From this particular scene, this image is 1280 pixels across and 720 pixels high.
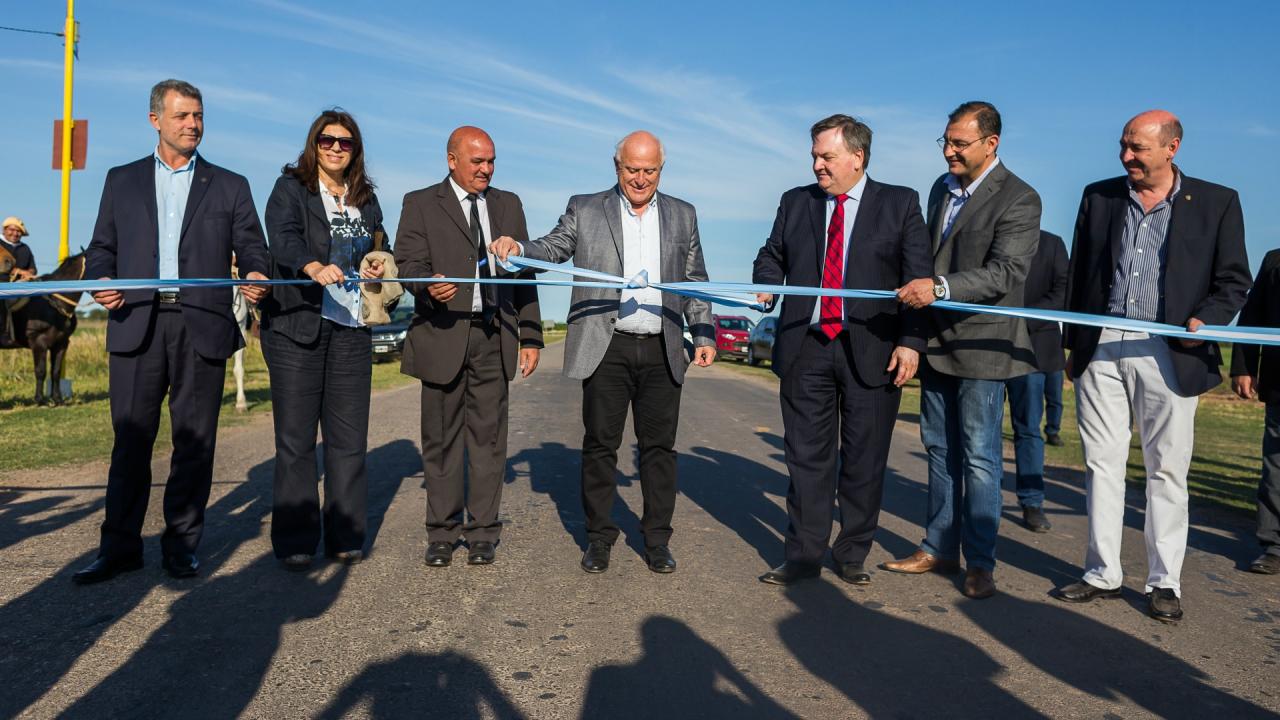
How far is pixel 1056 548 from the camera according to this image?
6.02m

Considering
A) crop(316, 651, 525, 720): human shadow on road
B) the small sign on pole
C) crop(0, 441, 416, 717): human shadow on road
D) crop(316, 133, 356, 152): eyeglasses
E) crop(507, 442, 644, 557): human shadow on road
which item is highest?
the small sign on pole

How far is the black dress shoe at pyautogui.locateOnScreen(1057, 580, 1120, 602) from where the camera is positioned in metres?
4.73

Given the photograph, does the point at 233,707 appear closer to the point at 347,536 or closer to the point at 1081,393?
the point at 347,536

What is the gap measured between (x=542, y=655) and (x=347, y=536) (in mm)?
1813

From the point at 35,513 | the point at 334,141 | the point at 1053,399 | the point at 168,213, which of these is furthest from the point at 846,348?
the point at 1053,399

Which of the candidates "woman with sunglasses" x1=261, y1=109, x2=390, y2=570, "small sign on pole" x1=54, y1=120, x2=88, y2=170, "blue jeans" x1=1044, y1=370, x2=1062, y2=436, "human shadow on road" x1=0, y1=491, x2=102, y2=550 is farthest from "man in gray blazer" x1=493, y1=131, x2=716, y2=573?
"small sign on pole" x1=54, y1=120, x2=88, y2=170

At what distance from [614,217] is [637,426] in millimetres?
1152

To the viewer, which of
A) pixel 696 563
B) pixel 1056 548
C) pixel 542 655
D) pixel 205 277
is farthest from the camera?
pixel 1056 548

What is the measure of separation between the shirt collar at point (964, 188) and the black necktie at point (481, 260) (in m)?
2.54

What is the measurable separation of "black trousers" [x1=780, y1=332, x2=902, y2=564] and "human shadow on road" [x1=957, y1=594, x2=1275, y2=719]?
0.71 meters

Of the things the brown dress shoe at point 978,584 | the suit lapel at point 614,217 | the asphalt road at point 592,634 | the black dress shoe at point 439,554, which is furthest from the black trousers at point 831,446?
the black dress shoe at point 439,554

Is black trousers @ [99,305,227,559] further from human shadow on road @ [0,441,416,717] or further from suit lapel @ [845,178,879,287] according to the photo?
suit lapel @ [845,178,879,287]

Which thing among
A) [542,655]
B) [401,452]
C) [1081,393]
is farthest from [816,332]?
[401,452]

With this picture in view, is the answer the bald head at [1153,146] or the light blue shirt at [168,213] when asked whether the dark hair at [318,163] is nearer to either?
the light blue shirt at [168,213]
